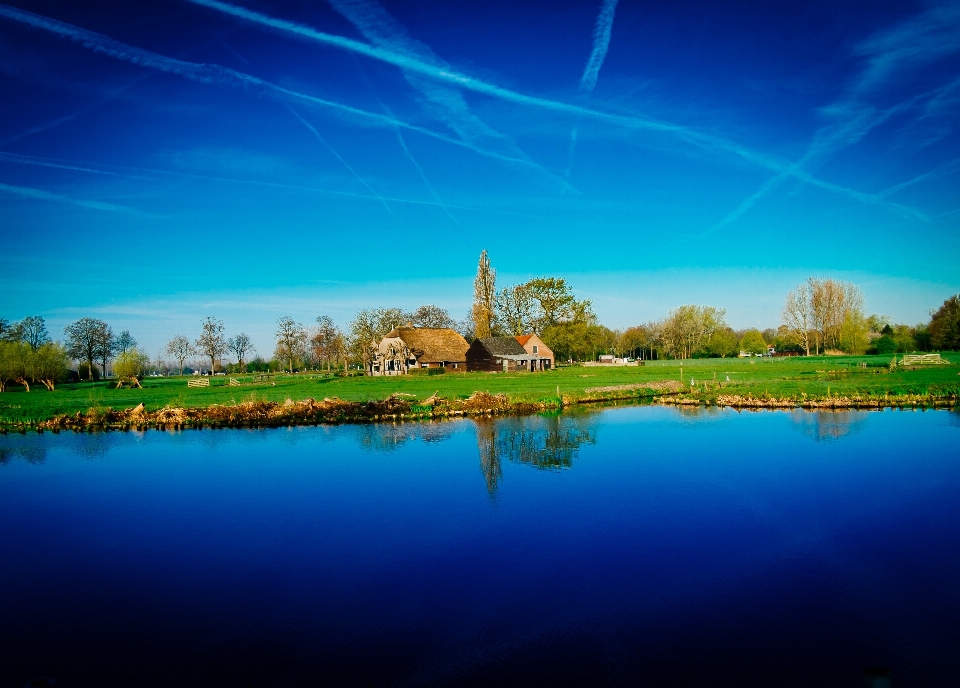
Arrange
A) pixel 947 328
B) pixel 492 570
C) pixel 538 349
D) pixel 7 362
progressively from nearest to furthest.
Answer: pixel 492 570 < pixel 7 362 < pixel 538 349 < pixel 947 328

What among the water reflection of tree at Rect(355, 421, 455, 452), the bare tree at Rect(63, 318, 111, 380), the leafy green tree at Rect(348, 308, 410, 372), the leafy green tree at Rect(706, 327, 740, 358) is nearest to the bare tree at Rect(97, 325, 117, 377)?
the bare tree at Rect(63, 318, 111, 380)

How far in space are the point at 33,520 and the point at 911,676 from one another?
15.7 m

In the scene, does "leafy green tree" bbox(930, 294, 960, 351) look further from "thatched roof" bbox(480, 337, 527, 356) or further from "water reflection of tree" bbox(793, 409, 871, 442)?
"water reflection of tree" bbox(793, 409, 871, 442)

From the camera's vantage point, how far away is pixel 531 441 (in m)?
20.9

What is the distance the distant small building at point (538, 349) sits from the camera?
7150 cm

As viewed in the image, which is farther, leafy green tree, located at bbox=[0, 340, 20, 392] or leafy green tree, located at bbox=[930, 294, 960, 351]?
leafy green tree, located at bbox=[930, 294, 960, 351]

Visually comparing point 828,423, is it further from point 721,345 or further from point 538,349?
point 721,345

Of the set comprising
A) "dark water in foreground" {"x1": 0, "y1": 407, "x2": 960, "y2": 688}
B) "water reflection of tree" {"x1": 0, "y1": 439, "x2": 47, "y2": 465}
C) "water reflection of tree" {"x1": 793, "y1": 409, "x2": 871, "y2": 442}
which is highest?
"water reflection of tree" {"x1": 0, "y1": 439, "x2": 47, "y2": 465}

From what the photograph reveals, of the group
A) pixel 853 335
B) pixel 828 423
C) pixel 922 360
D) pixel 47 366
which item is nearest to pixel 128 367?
pixel 47 366

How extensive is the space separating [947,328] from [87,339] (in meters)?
115

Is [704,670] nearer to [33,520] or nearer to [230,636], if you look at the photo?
[230,636]

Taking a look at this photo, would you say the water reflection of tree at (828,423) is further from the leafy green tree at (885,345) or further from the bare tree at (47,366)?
the leafy green tree at (885,345)

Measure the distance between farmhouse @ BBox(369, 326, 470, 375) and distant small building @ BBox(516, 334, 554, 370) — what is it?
754 centimetres

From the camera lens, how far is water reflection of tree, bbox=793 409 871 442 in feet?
68.7
